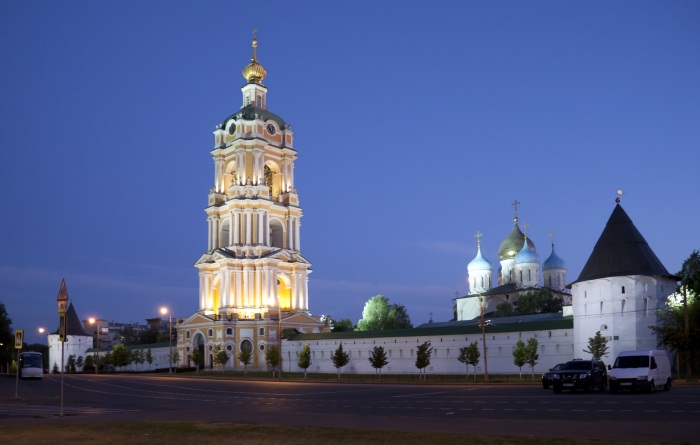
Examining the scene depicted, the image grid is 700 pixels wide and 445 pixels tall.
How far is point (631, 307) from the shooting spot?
170 ft

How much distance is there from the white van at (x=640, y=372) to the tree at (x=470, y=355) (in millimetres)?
23917

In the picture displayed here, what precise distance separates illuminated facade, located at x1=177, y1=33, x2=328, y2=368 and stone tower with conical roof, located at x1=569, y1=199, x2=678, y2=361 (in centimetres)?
3855

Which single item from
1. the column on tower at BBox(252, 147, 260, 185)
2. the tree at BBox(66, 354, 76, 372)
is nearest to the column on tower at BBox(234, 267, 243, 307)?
the column on tower at BBox(252, 147, 260, 185)

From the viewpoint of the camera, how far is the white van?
3123cm

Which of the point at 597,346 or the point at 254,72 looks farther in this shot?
the point at 254,72

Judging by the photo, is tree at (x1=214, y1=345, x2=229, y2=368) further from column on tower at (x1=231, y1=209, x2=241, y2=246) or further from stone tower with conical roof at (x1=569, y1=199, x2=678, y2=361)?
stone tower with conical roof at (x1=569, y1=199, x2=678, y2=361)

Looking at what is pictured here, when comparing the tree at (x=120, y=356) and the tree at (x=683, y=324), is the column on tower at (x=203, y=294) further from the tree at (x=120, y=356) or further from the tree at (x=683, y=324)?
the tree at (x=683, y=324)

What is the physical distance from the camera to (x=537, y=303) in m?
94.1

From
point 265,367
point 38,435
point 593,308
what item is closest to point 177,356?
point 265,367

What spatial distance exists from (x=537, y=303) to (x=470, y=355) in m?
39.3

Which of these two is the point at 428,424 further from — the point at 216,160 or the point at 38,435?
the point at 216,160

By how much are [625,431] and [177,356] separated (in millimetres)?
77484

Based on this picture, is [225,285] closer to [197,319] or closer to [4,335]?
[197,319]

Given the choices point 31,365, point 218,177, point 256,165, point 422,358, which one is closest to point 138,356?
point 218,177
